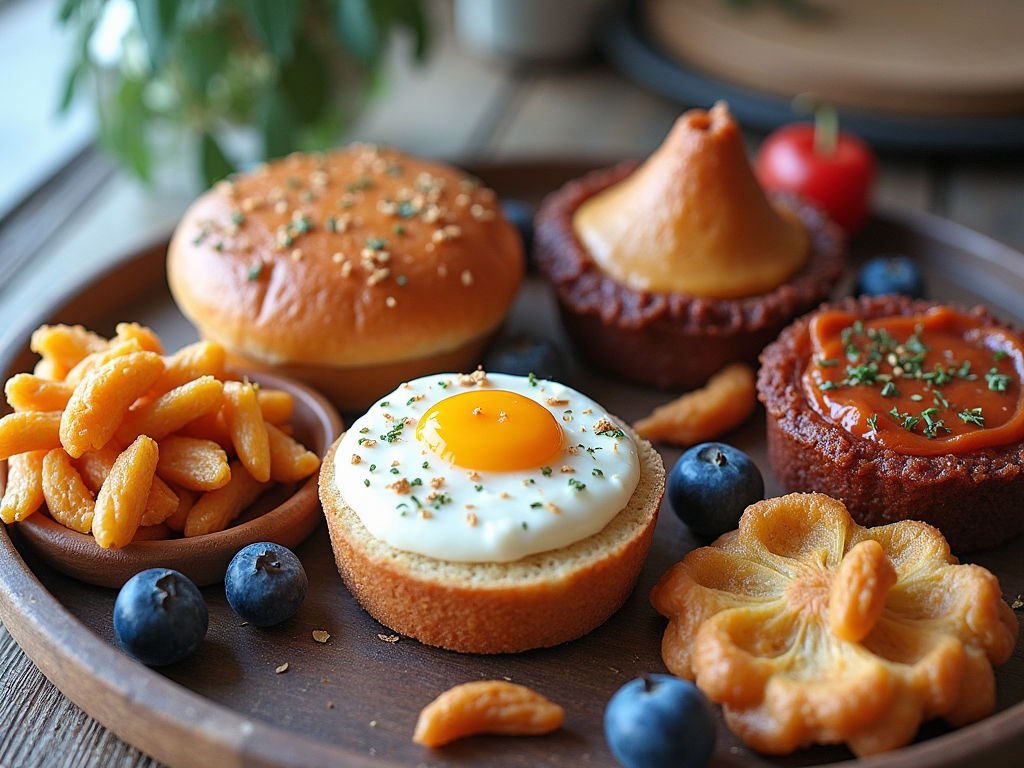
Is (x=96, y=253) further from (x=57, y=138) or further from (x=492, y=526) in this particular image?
(x=492, y=526)

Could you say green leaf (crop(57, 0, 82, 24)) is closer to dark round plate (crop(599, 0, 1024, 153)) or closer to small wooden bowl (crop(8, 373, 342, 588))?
small wooden bowl (crop(8, 373, 342, 588))

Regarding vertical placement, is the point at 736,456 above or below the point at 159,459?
below

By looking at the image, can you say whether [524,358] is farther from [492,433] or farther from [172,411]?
[172,411]

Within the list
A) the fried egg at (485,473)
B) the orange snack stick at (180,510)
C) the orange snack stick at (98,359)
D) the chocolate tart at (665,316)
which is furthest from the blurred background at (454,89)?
the fried egg at (485,473)

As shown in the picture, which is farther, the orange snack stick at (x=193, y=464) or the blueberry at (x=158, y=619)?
the orange snack stick at (x=193, y=464)

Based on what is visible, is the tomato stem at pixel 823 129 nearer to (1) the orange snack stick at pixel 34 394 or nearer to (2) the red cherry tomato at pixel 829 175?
(2) the red cherry tomato at pixel 829 175

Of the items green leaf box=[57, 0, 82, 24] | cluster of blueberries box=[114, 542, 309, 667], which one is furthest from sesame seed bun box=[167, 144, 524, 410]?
green leaf box=[57, 0, 82, 24]

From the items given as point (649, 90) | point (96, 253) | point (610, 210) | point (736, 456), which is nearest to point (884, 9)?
point (649, 90)

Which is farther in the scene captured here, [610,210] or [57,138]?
[57,138]
